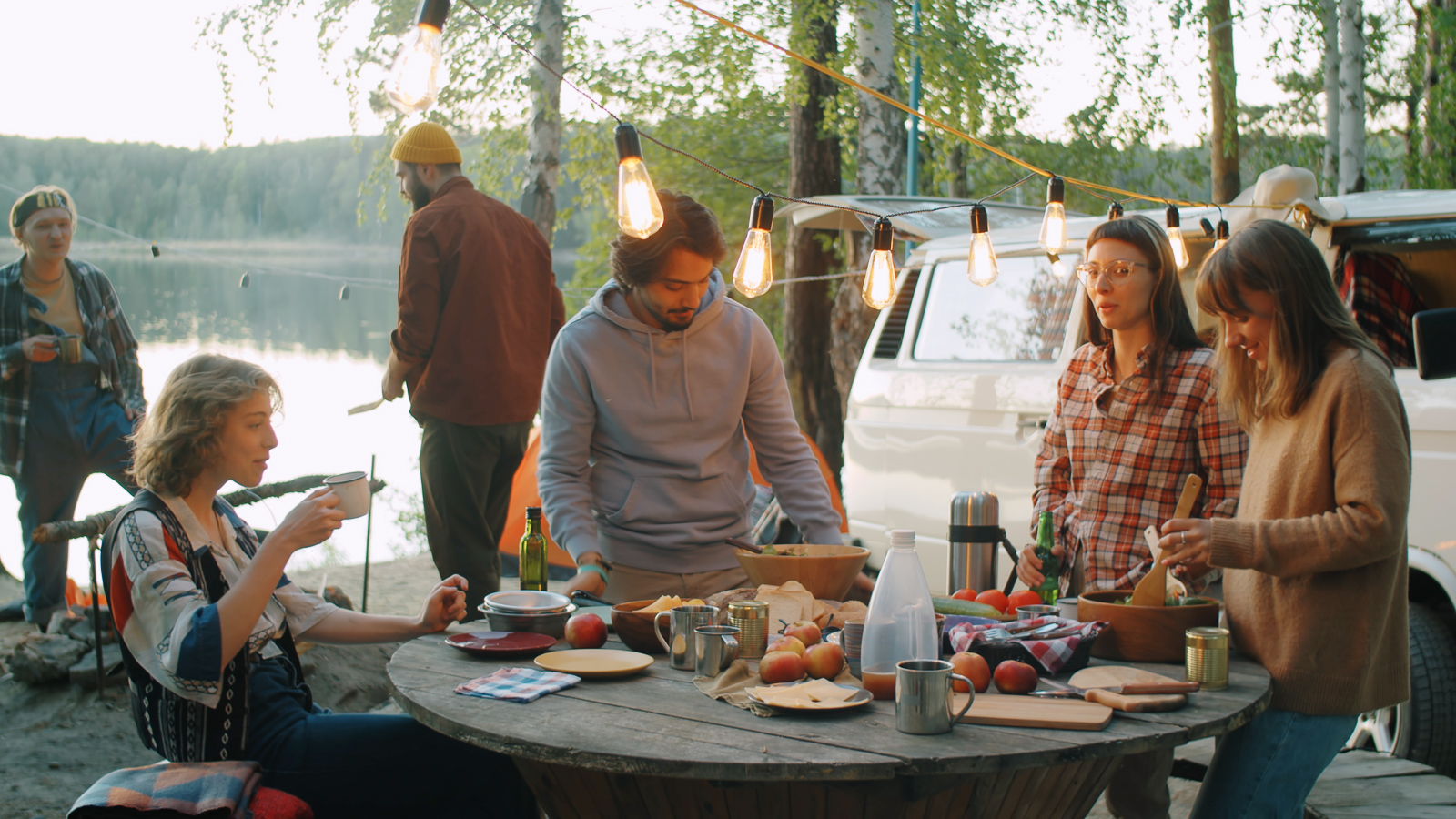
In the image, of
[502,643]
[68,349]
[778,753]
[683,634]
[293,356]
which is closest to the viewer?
[778,753]

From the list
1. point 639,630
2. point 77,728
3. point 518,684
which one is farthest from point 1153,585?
point 77,728

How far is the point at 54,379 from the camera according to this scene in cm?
523

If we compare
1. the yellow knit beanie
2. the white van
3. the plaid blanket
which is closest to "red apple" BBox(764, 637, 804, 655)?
the plaid blanket

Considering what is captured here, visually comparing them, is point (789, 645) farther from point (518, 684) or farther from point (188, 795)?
point (188, 795)

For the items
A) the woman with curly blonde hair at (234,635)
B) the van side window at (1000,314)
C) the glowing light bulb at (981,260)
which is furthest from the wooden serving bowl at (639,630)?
the van side window at (1000,314)

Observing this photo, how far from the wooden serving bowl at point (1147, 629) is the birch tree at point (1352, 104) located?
28.7 ft

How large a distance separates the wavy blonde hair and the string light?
2.33ft

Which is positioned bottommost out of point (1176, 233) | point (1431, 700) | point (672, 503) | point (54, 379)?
point (1431, 700)

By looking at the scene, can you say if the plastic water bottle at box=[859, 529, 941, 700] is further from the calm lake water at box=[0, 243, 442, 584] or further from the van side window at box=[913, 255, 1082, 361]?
the van side window at box=[913, 255, 1082, 361]

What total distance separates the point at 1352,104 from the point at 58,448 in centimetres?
987

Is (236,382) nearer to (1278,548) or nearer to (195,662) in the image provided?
(195,662)

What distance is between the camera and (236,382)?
7.98ft

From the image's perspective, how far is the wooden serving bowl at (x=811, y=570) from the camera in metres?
2.69

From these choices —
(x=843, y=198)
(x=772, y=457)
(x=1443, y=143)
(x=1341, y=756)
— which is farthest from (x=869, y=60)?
(x=1341, y=756)
